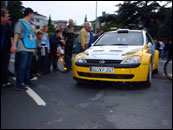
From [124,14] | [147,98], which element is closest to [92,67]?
[147,98]

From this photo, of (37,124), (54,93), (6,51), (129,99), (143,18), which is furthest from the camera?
(143,18)

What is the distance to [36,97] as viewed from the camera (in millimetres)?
4219

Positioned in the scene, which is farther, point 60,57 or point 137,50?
point 60,57

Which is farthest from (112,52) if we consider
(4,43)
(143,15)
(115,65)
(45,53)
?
(143,15)

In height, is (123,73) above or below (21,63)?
below

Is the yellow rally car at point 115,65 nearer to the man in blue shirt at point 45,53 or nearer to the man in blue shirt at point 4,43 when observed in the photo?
the man in blue shirt at point 4,43

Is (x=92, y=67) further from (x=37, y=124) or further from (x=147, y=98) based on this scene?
(x=37, y=124)

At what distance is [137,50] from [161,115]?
87.2 inches

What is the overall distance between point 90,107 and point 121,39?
300 centimetres

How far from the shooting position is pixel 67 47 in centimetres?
809

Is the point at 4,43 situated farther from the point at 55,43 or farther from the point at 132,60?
the point at 132,60

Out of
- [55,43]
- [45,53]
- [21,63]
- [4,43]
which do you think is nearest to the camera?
[21,63]

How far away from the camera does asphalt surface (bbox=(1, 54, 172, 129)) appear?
291 cm

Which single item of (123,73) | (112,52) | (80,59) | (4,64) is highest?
(112,52)
